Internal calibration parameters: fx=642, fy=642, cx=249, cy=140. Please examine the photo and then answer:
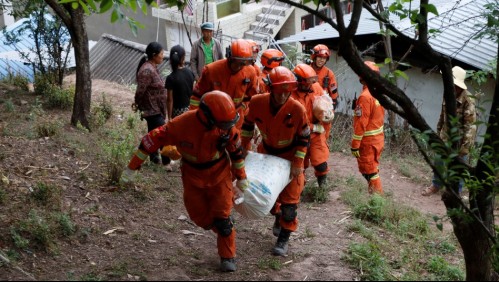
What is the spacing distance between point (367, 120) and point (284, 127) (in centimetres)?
222

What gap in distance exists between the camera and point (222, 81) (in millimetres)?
7621

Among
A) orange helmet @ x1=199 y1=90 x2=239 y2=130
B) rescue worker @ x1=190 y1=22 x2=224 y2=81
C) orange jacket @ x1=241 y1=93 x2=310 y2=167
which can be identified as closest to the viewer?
orange helmet @ x1=199 y1=90 x2=239 y2=130

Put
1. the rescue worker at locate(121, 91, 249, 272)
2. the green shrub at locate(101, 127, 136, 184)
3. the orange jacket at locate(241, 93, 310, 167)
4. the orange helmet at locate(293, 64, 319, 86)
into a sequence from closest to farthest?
the rescue worker at locate(121, 91, 249, 272), the orange jacket at locate(241, 93, 310, 167), the orange helmet at locate(293, 64, 319, 86), the green shrub at locate(101, 127, 136, 184)

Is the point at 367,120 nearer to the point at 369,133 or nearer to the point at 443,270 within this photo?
the point at 369,133

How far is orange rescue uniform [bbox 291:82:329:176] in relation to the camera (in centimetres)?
755

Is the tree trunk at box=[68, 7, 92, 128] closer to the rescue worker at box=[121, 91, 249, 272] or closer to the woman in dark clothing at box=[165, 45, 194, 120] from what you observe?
the woman in dark clothing at box=[165, 45, 194, 120]

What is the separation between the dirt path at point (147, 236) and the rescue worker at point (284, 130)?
400 millimetres

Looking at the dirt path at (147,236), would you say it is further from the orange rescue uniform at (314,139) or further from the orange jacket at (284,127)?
the orange jacket at (284,127)

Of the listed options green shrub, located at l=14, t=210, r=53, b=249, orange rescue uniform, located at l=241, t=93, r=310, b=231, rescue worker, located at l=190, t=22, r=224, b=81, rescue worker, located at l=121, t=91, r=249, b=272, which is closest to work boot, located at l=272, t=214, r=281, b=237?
orange rescue uniform, located at l=241, t=93, r=310, b=231

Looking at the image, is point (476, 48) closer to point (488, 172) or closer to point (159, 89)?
point (159, 89)

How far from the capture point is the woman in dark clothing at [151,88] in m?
7.95

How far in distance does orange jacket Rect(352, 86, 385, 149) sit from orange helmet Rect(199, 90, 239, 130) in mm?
3080

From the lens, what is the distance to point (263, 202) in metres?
5.74

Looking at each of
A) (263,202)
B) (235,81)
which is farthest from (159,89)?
(263,202)
